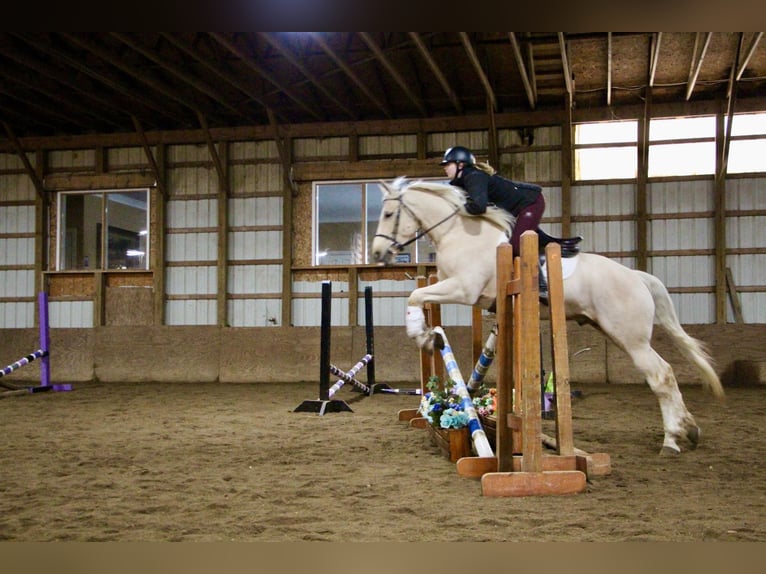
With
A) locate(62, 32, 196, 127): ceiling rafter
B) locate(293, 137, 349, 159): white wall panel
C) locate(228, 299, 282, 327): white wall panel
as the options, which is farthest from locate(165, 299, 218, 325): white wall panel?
locate(62, 32, 196, 127): ceiling rafter

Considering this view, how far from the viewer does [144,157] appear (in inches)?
467

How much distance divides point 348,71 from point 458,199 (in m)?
4.61

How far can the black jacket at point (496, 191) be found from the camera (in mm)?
4871

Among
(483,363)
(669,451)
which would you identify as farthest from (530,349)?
(669,451)

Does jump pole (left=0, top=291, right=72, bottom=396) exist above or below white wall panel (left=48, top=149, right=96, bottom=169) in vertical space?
below

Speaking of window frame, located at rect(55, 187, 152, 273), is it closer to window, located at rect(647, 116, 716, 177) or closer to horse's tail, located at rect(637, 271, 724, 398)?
window, located at rect(647, 116, 716, 177)

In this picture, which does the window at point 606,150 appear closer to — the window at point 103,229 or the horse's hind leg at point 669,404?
the horse's hind leg at point 669,404

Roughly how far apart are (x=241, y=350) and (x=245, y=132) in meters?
3.60

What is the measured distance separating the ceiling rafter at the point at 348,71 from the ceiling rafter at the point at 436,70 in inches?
36.9

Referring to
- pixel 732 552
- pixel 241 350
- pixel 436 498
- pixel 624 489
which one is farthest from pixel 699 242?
pixel 732 552

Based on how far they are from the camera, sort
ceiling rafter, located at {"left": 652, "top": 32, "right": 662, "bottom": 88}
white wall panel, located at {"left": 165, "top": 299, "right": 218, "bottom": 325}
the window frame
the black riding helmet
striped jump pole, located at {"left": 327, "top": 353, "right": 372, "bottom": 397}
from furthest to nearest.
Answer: the window frame < white wall panel, located at {"left": 165, "top": 299, "right": 218, "bottom": 325} < ceiling rafter, located at {"left": 652, "top": 32, "right": 662, "bottom": 88} < striped jump pole, located at {"left": 327, "top": 353, "right": 372, "bottom": 397} < the black riding helmet

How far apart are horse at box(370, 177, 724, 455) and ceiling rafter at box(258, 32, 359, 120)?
385 centimetres

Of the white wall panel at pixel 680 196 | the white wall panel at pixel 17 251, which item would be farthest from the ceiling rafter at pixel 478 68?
the white wall panel at pixel 17 251

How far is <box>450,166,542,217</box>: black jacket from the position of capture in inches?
192
